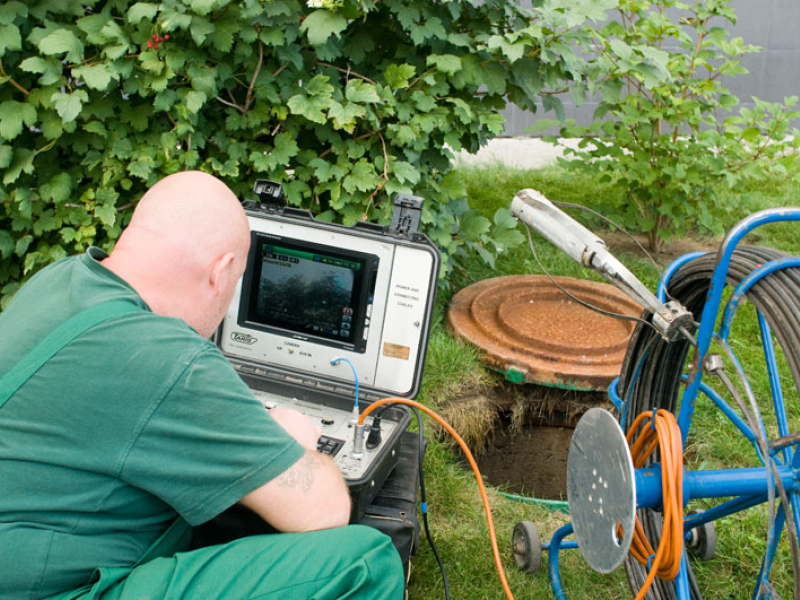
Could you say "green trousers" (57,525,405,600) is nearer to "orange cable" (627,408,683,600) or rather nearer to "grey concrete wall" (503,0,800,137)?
"orange cable" (627,408,683,600)

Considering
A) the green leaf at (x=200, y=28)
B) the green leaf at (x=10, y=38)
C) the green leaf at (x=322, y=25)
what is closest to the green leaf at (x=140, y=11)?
the green leaf at (x=200, y=28)

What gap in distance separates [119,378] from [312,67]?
210cm

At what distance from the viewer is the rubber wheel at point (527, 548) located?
2.33 metres

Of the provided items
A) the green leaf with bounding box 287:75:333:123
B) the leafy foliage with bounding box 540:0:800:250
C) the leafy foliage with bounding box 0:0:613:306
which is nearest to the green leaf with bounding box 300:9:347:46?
the leafy foliage with bounding box 0:0:613:306

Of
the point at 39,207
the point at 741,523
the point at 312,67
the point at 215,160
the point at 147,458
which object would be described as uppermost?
the point at 312,67

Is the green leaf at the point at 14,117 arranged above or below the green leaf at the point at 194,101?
below

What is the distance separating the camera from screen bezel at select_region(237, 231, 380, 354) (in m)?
2.15

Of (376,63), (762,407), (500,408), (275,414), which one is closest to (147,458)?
(275,414)

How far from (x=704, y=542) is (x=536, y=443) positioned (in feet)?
3.53

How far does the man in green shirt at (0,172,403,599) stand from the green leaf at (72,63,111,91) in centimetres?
133

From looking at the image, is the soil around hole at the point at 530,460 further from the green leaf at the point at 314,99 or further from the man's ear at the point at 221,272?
the man's ear at the point at 221,272

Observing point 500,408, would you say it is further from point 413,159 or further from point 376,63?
point 376,63

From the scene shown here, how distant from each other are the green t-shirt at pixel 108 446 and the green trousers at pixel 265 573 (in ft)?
0.25

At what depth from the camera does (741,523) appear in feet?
8.45
